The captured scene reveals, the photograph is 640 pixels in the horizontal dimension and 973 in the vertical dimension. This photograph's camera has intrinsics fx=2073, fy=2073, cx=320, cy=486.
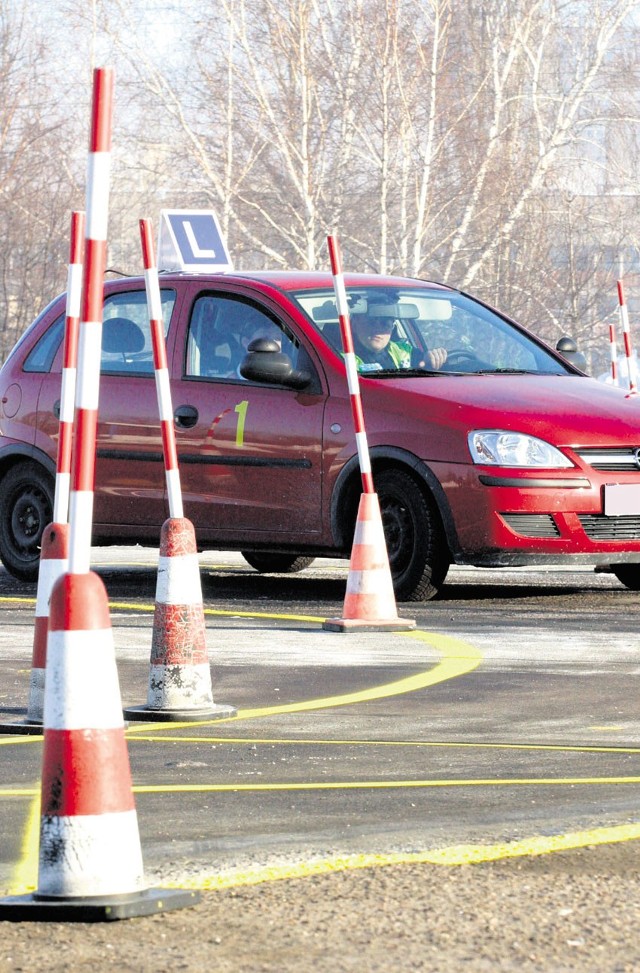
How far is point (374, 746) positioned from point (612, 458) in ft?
15.1

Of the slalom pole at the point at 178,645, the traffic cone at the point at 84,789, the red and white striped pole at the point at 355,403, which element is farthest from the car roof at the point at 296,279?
the traffic cone at the point at 84,789

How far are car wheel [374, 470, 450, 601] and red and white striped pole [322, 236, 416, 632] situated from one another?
1.55ft

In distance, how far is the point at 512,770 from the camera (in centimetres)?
562

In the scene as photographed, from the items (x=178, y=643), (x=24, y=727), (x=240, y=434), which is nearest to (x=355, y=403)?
(x=240, y=434)

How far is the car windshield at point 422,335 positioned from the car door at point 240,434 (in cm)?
30

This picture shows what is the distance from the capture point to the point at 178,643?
22.7ft

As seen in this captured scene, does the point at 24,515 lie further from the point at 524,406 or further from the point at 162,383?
the point at 162,383

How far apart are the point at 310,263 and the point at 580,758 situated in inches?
1390

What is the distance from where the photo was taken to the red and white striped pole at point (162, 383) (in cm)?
725

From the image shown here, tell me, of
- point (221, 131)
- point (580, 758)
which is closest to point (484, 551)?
point (580, 758)

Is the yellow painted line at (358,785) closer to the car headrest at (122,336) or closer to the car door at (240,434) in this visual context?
the car door at (240,434)

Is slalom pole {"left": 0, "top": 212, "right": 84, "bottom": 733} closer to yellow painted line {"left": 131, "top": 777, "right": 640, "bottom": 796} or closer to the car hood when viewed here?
yellow painted line {"left": 131, "top": 777, "right": 640, "bottom": 796}

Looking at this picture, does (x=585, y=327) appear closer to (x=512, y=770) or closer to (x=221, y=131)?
(x=221, y=131)

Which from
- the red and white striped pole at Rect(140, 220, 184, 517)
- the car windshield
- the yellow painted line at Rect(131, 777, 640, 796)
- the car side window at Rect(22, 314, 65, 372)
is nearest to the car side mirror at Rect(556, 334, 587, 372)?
the car windshield
